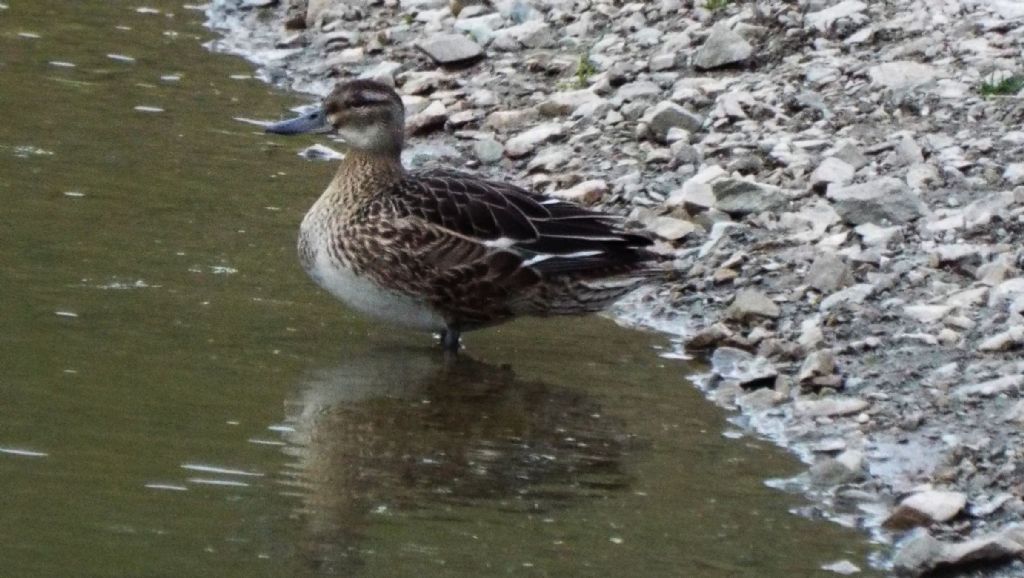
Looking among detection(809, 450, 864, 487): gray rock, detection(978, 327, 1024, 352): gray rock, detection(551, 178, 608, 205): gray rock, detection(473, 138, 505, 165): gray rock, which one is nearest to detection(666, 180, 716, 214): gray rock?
detection(551, 178, 608, 205): gray rock

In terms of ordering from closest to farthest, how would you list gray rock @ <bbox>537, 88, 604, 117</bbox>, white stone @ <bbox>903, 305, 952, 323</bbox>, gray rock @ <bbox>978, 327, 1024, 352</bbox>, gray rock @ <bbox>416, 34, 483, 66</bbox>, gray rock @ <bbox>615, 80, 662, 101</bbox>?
1. gray rock @ <bbox>978, 327, 1024, 352</bbox>
2. white stone @ <bbox>903, 305, 952, 323</bbox>
3. gray rock @ <bbox>615, 80, 662, 101</bbox>
4. gray rock @ <bbox>537, 88, 604, 117</bbox>
5. gray rock @ <bbox>416, 34, 483, 66</bbox>

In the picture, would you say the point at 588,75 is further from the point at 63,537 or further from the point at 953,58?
the point at 63,537

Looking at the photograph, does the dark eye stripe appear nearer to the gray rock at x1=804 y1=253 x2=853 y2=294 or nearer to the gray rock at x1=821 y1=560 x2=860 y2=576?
the gray rock at x1=804 y1=253 x2=853 y2=294

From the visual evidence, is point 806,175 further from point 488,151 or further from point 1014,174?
point 488,151

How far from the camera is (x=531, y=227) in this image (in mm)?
9383

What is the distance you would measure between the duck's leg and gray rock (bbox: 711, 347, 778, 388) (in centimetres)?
116

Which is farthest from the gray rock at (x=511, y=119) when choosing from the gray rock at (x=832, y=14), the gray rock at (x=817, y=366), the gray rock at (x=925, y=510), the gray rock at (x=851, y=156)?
the gray rock at (x=925, y=510)

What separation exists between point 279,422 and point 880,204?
11.6ft

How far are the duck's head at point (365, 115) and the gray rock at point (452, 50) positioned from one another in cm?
379

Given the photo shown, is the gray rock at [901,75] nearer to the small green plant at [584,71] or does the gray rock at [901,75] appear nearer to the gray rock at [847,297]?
the small green plant at [584,71]

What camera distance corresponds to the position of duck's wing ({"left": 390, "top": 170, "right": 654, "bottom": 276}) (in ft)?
30.6

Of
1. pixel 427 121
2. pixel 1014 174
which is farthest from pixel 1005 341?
pixel 427 121

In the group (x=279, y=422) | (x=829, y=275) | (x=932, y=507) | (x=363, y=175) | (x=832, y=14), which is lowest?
(x=279, y=422)

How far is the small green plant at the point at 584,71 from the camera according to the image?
13008mm
